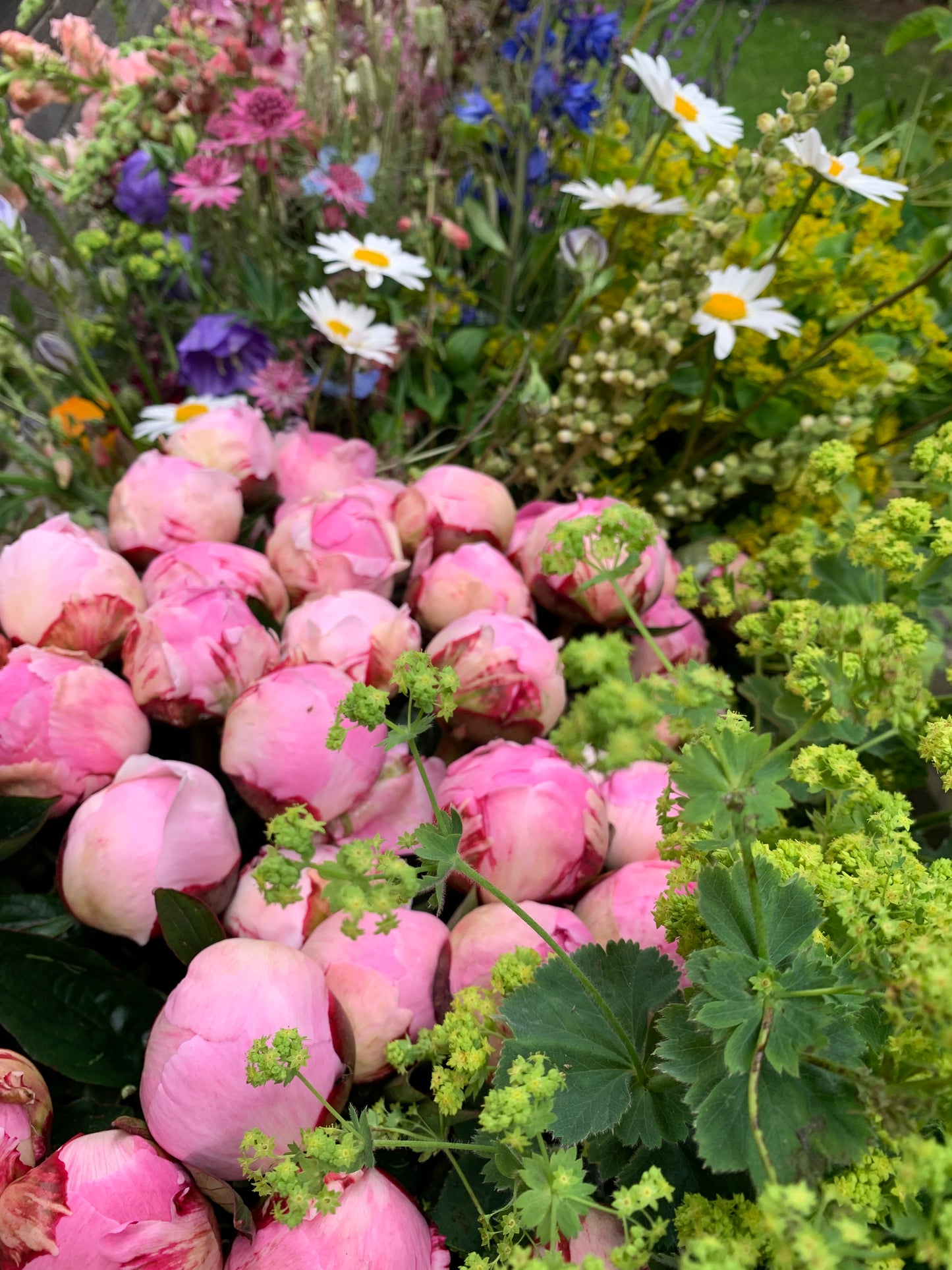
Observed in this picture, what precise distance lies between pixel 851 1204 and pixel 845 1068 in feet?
0.12

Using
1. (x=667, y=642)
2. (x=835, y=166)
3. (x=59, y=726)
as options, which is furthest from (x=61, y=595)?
(x=835, y=166)

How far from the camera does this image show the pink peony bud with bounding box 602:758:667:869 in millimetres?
524

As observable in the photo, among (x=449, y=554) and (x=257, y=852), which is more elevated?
(x=449, y=554)

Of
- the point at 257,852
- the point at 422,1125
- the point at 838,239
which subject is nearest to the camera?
the point at 422,1125

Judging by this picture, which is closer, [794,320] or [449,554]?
[449,554]

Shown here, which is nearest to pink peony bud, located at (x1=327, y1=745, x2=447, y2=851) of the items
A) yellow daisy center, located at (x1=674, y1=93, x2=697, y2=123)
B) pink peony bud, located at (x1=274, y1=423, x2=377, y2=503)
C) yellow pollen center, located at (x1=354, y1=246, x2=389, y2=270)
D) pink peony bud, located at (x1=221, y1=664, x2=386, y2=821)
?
pink peony bud, located at (x1=221, y1=664, x2=386, y2=821)

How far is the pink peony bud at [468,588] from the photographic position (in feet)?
1.93

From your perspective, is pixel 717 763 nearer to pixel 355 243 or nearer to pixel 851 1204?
pixel 851 1204

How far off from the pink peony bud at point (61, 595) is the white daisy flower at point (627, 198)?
1.63 ft

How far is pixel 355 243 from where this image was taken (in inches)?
32.7

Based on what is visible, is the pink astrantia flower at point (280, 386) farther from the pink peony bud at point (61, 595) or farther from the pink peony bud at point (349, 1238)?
the pink peony bud at point (349, 1238)

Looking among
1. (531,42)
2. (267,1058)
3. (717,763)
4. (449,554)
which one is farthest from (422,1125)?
(531,42)

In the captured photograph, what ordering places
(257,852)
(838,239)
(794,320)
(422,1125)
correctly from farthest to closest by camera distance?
(838,239)
(794,320)
(257,852)
(422,1125)

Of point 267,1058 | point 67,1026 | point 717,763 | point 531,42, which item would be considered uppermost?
point 531,42
